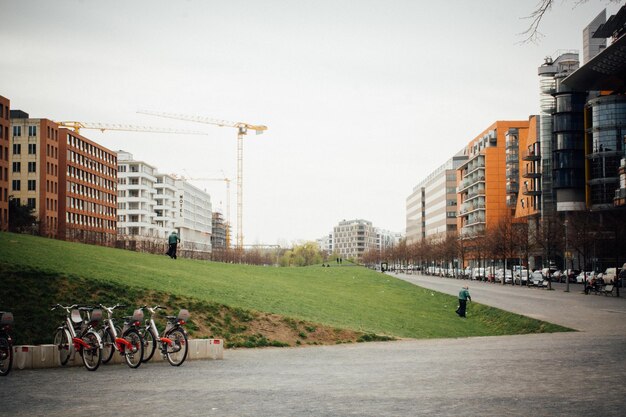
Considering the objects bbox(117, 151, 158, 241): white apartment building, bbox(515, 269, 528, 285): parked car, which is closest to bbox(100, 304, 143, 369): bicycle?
bbox(515, 269, 528, 285): parked car

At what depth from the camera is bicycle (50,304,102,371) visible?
1639 centimetres

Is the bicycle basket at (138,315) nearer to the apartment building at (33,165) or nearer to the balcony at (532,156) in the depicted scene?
the balcony at (532,156)

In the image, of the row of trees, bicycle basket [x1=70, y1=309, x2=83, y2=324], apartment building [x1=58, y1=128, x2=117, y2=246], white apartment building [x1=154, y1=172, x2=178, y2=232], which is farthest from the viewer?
white apartment building [x1=154, y1=172, x2=178, y2=232]

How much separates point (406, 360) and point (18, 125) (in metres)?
120

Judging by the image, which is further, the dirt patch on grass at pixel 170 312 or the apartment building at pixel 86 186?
the apartment building at pixel 86 186

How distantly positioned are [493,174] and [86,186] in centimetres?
8580

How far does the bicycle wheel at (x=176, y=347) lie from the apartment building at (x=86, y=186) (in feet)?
353

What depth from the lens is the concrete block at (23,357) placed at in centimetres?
1655

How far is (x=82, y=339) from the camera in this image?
16.7 m

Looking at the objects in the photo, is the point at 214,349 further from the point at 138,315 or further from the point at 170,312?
the point at 170,312

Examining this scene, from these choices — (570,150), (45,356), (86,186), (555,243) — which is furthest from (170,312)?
(86,186)

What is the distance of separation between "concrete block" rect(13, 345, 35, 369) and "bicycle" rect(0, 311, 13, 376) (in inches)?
34.8

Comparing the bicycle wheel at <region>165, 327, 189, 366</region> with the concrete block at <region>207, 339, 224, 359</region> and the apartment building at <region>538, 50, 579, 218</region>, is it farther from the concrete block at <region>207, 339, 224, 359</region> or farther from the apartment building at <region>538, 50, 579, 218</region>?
the apartment building at <region>538, 50, 579, 218</region>

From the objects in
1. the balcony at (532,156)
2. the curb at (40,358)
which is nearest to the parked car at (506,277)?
the balcony at (532,156)
